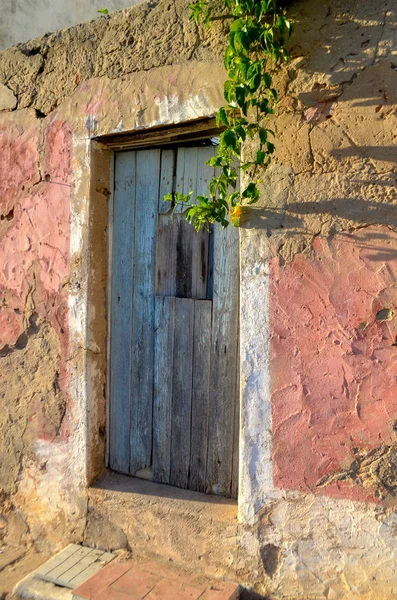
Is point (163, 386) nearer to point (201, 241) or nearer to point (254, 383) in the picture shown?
point (254, 383)

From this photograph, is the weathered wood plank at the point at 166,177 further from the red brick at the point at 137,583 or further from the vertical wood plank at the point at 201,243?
the red brick at the point at 137,583

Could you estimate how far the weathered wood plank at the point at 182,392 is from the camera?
2.73 metres

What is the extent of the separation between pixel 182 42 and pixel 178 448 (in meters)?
1.99

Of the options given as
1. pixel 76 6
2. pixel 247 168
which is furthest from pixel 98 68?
pixel 76 6

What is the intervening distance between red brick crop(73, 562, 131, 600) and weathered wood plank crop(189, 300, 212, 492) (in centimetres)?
50

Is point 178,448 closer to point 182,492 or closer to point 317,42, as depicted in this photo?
point 182,492

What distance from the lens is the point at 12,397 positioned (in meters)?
3.06

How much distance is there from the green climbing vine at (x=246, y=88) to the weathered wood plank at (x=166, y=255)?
13.3 inches

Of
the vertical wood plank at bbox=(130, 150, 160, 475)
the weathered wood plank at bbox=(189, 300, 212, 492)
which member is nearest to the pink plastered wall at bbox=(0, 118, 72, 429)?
the vertical wood plank at bbox=(130, 150, 160, 475)

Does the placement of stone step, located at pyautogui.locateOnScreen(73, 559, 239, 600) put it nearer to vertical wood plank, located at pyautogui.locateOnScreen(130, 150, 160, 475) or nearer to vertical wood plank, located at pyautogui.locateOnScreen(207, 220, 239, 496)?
vertical wood plank, located at pyautogui.locateOnScreen(207, 220, 239, 496)

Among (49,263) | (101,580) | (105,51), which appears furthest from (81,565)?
(105,51)

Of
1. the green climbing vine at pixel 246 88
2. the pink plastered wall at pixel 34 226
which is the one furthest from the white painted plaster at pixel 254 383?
the pink plastered wall at pixel 34 226

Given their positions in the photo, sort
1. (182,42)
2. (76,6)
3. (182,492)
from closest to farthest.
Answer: (182,42) → (182,492) → (76,6)

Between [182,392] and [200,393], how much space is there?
0.10 metres
